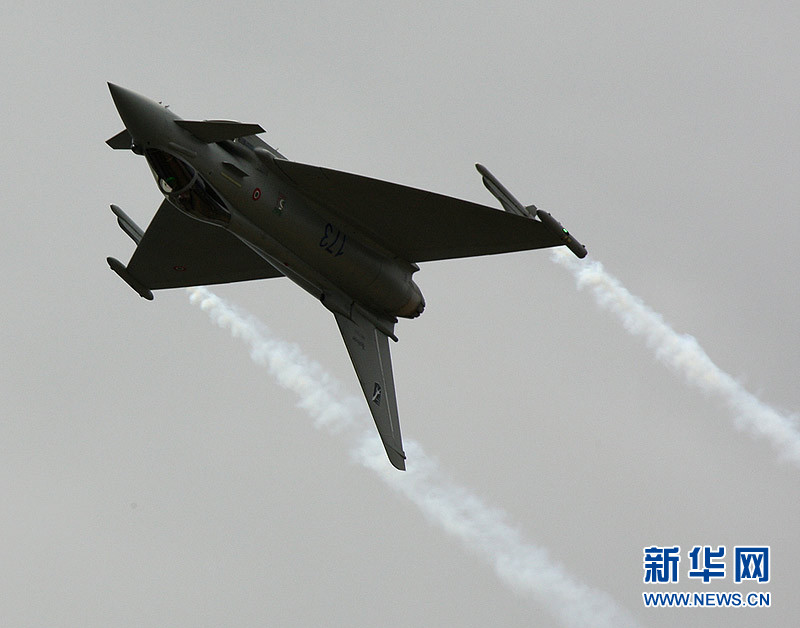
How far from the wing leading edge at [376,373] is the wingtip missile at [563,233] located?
675 cm

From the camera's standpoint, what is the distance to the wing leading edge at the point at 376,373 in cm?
4103

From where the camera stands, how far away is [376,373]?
42.1 meters

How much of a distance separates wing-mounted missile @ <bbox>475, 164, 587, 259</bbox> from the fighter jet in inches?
1.6

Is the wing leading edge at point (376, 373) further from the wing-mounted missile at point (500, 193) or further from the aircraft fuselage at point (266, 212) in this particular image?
the wing-mounted missile at point (500, 193)

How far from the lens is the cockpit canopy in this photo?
35531mm

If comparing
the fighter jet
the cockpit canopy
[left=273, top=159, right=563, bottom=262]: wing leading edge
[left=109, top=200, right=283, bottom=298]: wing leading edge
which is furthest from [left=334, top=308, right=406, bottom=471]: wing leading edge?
the cockpit canopy

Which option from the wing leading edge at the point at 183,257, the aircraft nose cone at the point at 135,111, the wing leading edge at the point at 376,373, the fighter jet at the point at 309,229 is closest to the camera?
the aircraft nose cone at the point at 135,111

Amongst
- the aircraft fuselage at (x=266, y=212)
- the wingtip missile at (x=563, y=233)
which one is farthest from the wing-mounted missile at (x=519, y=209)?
the aircraft fuselage at (x=266, y=212)

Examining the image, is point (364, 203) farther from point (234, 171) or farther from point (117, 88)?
point (117, 88)

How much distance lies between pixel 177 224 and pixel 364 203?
695 centimetres

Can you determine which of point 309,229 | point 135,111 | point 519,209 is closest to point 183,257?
point 309,229

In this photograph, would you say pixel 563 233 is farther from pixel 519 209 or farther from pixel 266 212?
pixel 266 212

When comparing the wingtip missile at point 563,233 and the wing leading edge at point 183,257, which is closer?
the wingtip missile at point 563,233

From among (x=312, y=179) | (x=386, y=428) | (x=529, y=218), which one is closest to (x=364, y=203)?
(x=312, y=179)
